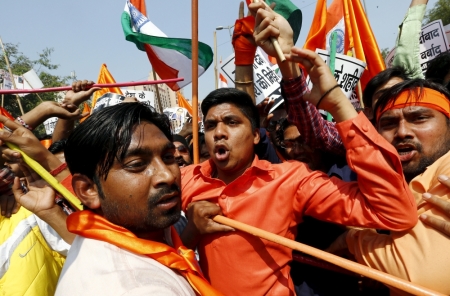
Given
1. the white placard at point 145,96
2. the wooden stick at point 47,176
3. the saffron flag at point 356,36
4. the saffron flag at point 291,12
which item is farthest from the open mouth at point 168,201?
the white placard at point 145,96

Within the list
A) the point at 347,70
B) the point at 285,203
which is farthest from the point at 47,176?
the point at 347,70

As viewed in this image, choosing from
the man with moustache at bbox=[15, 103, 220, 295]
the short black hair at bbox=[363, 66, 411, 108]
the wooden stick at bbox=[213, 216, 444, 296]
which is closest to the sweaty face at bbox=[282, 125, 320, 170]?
the short black hair at bbox=[363, 66, 411, 108]

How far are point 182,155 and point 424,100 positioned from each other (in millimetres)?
2741

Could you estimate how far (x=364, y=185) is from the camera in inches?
57.1

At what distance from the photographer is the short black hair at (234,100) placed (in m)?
2.19

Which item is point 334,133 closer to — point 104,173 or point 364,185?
point 364,185

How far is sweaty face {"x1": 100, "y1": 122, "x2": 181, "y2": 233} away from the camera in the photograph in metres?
1.26

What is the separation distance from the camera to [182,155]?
13.3ft

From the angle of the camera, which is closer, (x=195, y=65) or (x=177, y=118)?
(x=195, y=65)

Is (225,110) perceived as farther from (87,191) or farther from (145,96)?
(145,96)

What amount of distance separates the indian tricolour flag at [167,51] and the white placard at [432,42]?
94.0 inches

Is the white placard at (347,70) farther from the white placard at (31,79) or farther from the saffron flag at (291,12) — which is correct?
the white placard at (31,79)

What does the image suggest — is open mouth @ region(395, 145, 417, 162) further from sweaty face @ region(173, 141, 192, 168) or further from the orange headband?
sweaty face @ region(173, 141, 192, 168)

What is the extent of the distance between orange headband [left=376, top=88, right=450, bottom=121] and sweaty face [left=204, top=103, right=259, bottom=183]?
2.73ft
